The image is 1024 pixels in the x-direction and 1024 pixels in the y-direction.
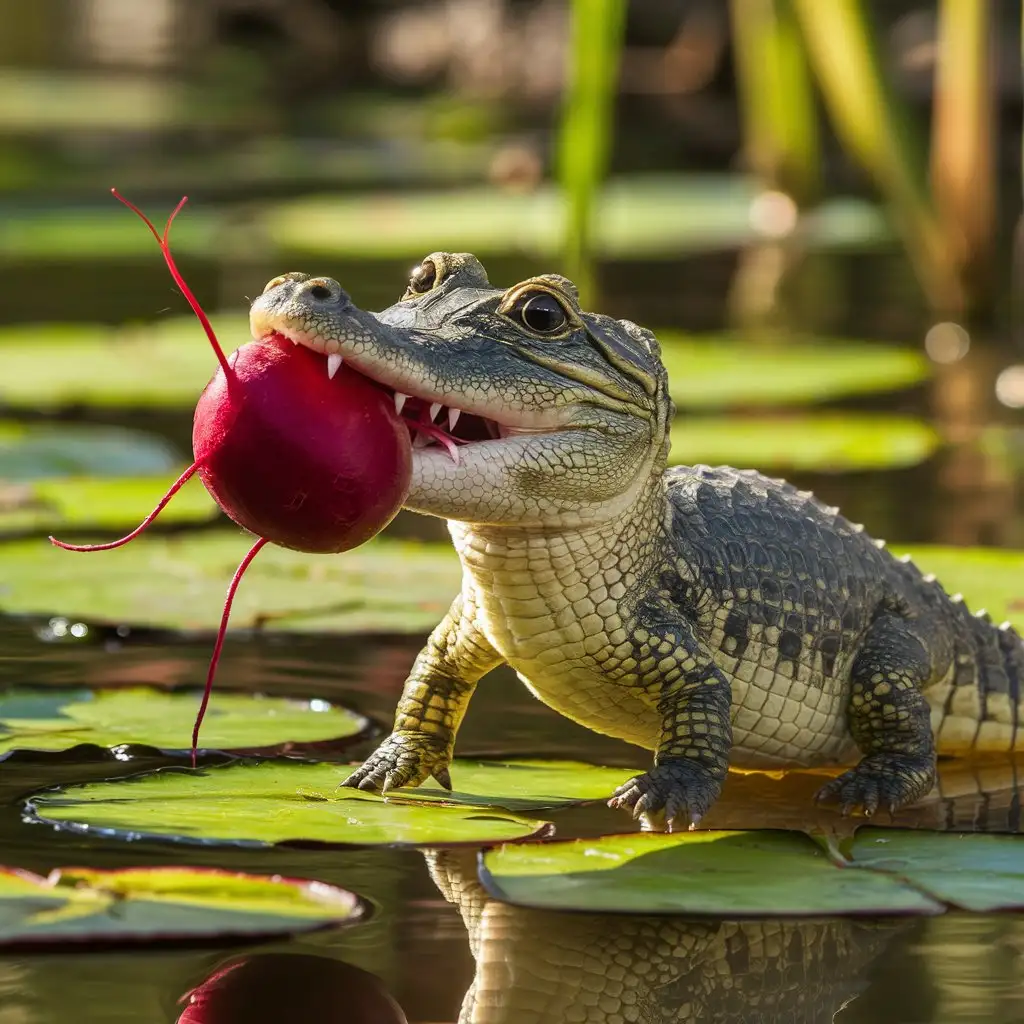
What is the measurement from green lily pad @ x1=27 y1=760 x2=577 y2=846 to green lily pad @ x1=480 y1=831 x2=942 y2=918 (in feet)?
0.61

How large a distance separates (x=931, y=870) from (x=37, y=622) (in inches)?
102

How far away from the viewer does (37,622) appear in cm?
514

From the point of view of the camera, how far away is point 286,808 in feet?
11.5

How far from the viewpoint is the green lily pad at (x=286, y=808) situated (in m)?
3.36

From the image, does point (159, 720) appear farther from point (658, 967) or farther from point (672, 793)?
point (658, 967)

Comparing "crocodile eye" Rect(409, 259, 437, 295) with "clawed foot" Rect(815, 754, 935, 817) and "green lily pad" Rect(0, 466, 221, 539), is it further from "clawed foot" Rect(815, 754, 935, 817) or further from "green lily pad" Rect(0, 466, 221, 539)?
"green lily pad" Rect(0, 466, 221, 539)

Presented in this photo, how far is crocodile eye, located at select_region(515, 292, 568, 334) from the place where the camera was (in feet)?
11.9

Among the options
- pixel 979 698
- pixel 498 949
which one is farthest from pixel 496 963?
pixel 979 698

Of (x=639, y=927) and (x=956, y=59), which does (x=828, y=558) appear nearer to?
(x=639, y=927)

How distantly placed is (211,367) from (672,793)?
562cm

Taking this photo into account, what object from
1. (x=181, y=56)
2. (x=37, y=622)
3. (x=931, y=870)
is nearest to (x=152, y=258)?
(x=37, y=622)

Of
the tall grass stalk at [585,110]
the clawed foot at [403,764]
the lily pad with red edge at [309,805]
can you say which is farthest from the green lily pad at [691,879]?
the tall grass stalk at [585,110]

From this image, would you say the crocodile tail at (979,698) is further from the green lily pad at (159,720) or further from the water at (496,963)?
the green lily pad at (159,720)

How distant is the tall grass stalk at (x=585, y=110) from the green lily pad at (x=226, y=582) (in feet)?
7.69
